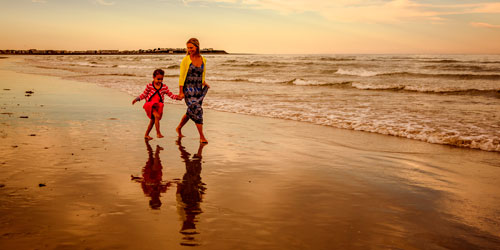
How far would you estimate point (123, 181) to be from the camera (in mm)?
4266

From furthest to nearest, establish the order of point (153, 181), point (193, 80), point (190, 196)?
point (193, 80)
point (153, 181)
point (190, 196)

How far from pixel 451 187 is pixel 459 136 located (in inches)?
142

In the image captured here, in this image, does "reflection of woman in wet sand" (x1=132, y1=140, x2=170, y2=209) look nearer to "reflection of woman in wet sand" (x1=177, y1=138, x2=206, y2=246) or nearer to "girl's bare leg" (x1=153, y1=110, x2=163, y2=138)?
"reflection of woman in wet sand" (x1=177, y1=138, x2=206, y2=246)

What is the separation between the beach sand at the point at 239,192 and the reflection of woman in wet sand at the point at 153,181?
3 cm

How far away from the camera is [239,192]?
401 cm

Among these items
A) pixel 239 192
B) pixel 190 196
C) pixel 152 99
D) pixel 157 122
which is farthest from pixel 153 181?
pixel 152 99

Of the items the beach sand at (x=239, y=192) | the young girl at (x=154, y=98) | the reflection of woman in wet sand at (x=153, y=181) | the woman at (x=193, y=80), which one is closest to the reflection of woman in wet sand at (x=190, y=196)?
the beach sand at (x=239, y=192)

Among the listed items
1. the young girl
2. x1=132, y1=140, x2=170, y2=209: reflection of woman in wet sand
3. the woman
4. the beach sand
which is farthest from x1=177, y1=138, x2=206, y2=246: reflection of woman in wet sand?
the young girl

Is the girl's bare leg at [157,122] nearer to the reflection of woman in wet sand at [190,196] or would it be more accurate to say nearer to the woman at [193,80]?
the woman at [193,80]

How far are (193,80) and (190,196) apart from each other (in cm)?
354

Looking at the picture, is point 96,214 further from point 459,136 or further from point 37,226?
point 459,136

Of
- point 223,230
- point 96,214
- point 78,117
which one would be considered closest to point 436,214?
point 223,230

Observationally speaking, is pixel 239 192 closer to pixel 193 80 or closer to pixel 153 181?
pixel 153 181

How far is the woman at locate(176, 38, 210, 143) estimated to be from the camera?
6750 millimetres
